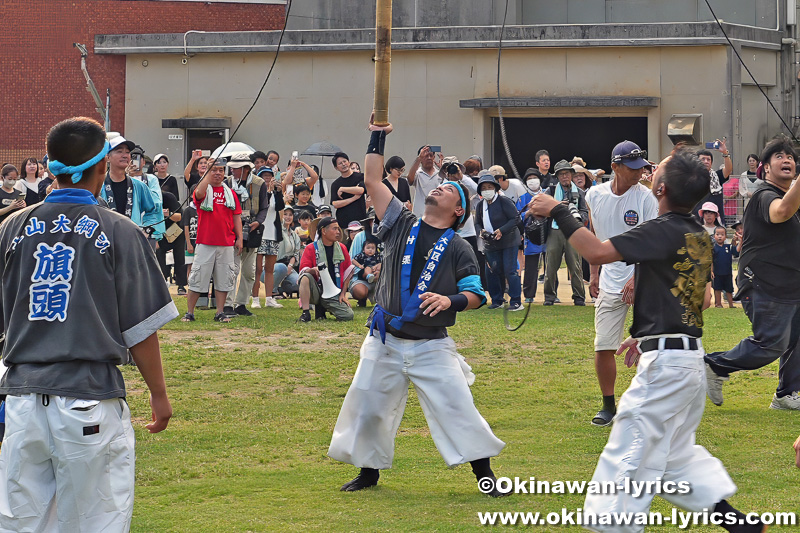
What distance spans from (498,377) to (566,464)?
3.20 m

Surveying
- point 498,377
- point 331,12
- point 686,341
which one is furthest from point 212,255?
point 331,12

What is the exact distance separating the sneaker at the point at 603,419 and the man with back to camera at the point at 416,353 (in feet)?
6.24

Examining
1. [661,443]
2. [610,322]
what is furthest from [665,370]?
[610,322]

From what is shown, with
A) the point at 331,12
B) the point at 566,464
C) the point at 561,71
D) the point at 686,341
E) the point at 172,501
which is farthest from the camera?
the point at 331,12

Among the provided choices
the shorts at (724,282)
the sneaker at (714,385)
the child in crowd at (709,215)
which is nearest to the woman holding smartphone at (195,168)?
the child in crowd at (709,215)

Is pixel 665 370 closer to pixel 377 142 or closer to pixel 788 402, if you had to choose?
pixel 377 142

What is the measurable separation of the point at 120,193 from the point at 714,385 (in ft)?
19.6

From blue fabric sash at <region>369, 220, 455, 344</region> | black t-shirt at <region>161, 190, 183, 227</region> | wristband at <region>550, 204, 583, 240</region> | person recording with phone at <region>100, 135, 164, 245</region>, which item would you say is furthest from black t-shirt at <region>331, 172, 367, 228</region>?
wristband at <region>550, 204, 583, 240</region>

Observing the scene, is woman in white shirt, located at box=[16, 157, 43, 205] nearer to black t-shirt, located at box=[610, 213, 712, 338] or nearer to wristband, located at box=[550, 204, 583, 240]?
wristband, located at box=[550, 204, 583, 240]

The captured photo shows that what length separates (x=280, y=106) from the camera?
26438 millimetres

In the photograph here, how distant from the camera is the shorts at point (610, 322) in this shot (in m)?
7.71

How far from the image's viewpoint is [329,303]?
1388 cm

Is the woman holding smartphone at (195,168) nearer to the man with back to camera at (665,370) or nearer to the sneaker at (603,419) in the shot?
the sneaker at (603,419)

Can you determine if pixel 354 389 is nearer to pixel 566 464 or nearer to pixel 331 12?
pixel 566 464
